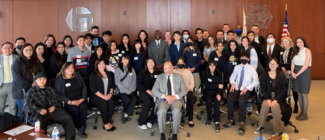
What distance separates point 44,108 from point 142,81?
5.89ft

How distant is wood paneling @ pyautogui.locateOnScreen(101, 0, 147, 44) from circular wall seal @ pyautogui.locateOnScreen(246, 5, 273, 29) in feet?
11.9

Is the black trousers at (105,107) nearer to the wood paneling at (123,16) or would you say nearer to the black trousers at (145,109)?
the black trousers at (145,109)

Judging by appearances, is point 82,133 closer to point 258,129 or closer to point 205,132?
point 205,132

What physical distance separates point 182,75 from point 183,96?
57 cm

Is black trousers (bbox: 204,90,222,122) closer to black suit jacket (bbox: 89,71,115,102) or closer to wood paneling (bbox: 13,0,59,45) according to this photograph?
black suit jacket (bbox: 89,71,115,102)

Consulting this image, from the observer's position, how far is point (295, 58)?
4922 mm

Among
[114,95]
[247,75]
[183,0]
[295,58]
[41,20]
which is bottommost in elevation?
[114,95]

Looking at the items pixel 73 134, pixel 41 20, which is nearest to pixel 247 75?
pixel 73 134

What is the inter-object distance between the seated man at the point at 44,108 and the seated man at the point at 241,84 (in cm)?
273

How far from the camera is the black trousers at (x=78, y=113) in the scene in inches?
164

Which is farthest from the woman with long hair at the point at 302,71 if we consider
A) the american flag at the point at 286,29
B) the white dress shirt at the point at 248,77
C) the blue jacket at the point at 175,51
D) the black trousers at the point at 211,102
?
the american flag at the point at 286,29

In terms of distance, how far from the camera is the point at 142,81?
479 centimetres

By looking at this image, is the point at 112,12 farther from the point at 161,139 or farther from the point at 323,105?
the point at 323,105

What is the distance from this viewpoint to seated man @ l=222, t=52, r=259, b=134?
14.9ft
